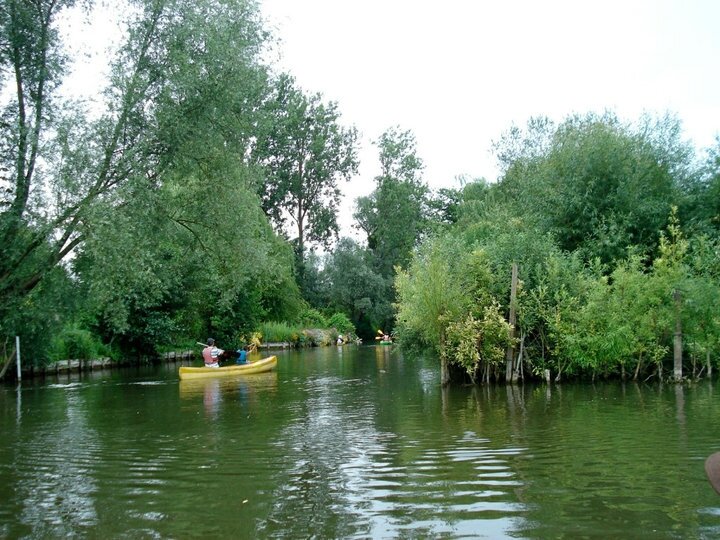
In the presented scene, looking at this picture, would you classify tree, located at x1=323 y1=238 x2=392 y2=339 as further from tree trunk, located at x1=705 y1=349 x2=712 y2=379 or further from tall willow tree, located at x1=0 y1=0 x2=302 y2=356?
tall willow tree, located at x1=0 y1=0 x2=302 y2=356

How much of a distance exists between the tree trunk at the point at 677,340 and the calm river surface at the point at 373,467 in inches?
45.4

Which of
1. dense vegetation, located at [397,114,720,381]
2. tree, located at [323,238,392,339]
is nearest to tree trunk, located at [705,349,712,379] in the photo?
dense vegetation, located at [397,114,720,381]

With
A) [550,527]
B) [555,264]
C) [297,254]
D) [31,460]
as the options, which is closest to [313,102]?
[297,254]

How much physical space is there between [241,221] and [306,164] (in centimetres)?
4415

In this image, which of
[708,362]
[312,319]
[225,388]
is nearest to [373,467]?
[708,362]

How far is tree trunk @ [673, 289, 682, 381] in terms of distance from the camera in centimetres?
1828

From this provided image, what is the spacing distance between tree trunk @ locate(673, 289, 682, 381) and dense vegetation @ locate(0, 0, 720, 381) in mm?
55

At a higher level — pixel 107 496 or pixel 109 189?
pixel 109 189

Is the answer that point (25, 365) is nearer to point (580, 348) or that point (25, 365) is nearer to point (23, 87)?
point (23, 87)

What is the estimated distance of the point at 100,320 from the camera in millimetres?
35125

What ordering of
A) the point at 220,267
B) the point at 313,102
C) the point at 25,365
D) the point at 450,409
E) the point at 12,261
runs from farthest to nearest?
1. the point at 313,102
2. the point at 25,365
3. the point at 220,267
4. the point at 450,409
5. the point at 12,261

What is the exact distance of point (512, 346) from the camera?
18859 mm

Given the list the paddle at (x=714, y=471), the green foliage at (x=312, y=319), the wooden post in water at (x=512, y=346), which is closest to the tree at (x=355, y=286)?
the green foliage at (x=312, y=319)

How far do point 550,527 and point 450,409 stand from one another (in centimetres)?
888
